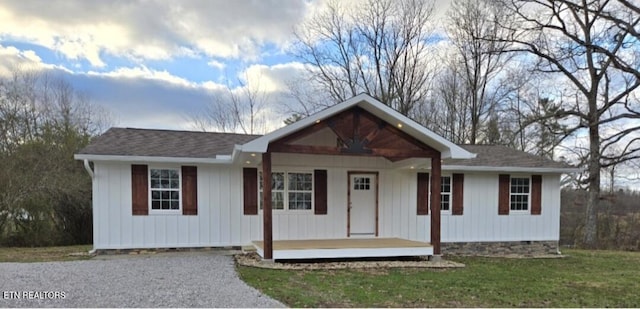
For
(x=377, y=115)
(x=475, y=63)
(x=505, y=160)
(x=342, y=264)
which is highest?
(x=475, y=63)

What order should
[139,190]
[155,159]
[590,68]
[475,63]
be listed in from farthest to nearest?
1. [475,63]
2. [590,68]
3. [139,190]
4. [155,159]

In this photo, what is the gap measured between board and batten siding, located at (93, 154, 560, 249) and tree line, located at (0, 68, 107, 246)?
402 cm

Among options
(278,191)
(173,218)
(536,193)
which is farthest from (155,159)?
(536,193)

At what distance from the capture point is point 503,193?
10695 millimetres

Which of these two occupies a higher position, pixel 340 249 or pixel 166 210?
pixel 166 210

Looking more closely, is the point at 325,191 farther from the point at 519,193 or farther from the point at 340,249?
the point at 519,193

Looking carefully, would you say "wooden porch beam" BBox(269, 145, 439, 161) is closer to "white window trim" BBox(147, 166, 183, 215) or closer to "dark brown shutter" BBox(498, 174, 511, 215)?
"white window trim" BBox(147, 166, 183, 215)

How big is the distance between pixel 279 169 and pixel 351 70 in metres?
12.2

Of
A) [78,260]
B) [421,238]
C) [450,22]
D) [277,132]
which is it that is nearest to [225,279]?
[277,132]

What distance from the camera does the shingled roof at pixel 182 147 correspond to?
8648 millimetres

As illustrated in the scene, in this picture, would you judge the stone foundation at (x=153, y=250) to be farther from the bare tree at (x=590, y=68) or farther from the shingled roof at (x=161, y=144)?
the bare tree at (x=590, y=68)

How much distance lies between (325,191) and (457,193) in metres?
3.72

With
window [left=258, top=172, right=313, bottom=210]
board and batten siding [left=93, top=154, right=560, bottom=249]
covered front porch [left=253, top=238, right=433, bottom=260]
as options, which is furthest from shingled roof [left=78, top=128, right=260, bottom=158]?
covered front porch [left=253, top=238, right=433, bottom=260]

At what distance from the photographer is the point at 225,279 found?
5.98 m
